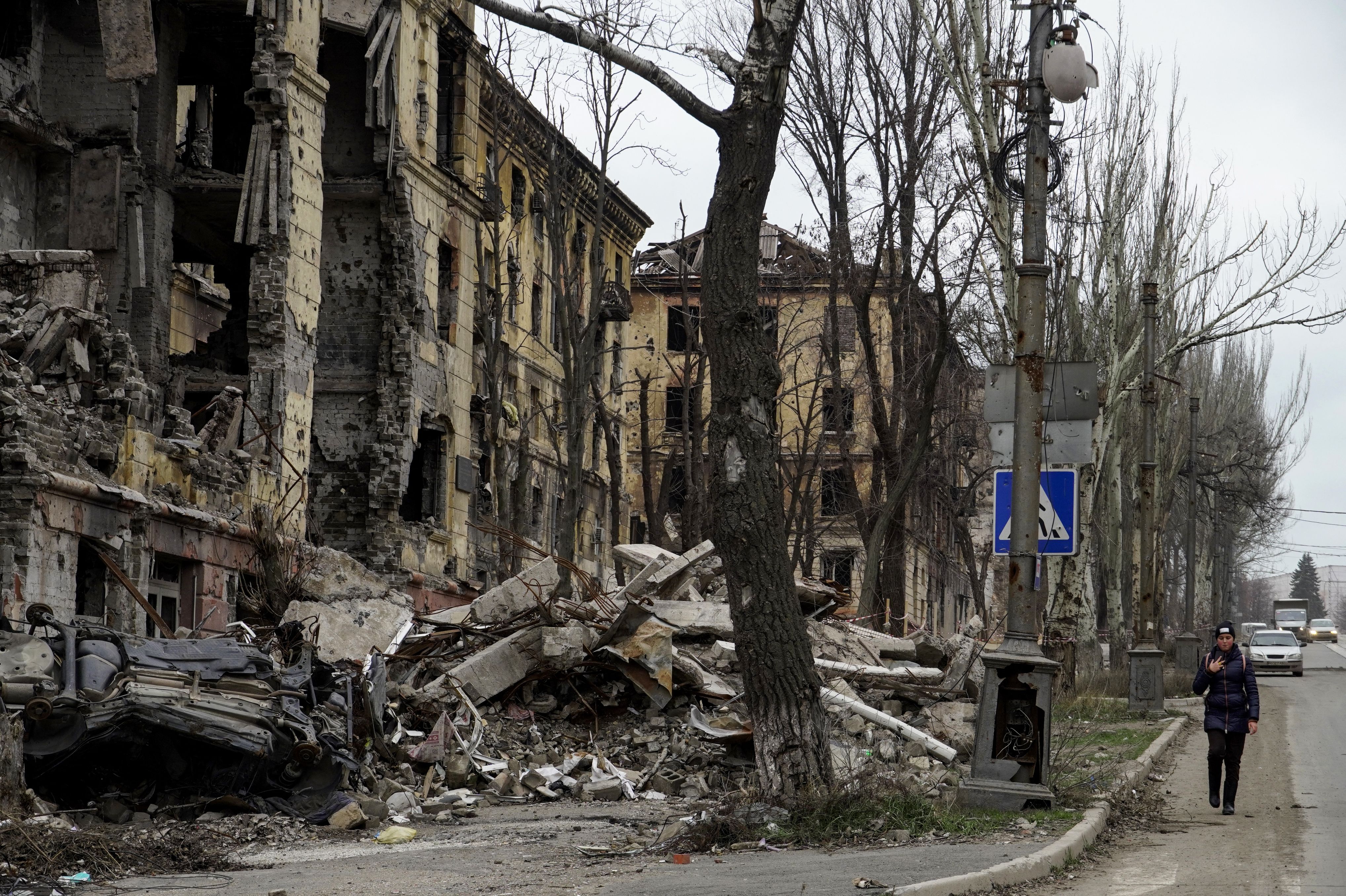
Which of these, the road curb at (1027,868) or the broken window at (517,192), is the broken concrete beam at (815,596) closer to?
the road curb at (1027,868)

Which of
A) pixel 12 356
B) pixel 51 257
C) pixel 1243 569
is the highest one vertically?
pixel 51 257

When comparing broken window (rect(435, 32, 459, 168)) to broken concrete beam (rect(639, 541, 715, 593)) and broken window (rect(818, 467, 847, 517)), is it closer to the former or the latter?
broken window (rect(818, 467, 847, 517))

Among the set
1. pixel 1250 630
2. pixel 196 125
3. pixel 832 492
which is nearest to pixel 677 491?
pixel 832 492

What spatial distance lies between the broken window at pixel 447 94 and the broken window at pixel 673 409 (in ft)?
75.5

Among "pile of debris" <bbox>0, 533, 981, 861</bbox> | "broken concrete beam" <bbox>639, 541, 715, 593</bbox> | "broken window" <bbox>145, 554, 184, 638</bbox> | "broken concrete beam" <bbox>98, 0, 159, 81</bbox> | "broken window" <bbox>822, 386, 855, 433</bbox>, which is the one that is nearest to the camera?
"pile of debris" <bbox>0, 533, 981, 861</bbox>

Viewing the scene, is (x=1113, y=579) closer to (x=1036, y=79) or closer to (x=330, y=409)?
(x=330, y=409)

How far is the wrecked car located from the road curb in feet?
20.1

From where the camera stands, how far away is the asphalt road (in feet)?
29.1

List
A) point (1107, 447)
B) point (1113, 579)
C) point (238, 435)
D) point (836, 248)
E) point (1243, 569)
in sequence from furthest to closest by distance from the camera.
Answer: point (1243, 569) → point (1113, 579) → point (1107, 447) → point (836, 248) → point (238, 435)

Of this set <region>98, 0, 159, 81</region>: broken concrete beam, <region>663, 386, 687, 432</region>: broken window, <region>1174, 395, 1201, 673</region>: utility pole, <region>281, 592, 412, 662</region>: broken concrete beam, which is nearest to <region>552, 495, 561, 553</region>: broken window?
<region>663, 386, 687, 432</region>: broken window

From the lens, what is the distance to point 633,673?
16.3m

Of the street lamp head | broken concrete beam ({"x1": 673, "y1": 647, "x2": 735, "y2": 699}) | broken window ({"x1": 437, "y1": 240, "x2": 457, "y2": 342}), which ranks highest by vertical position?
broken window ({"x1": 437, "y1": 240, "x2": 457, "y2": 342})

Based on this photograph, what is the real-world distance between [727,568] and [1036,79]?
4686mm

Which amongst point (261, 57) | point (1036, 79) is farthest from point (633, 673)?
point (261, 57)
